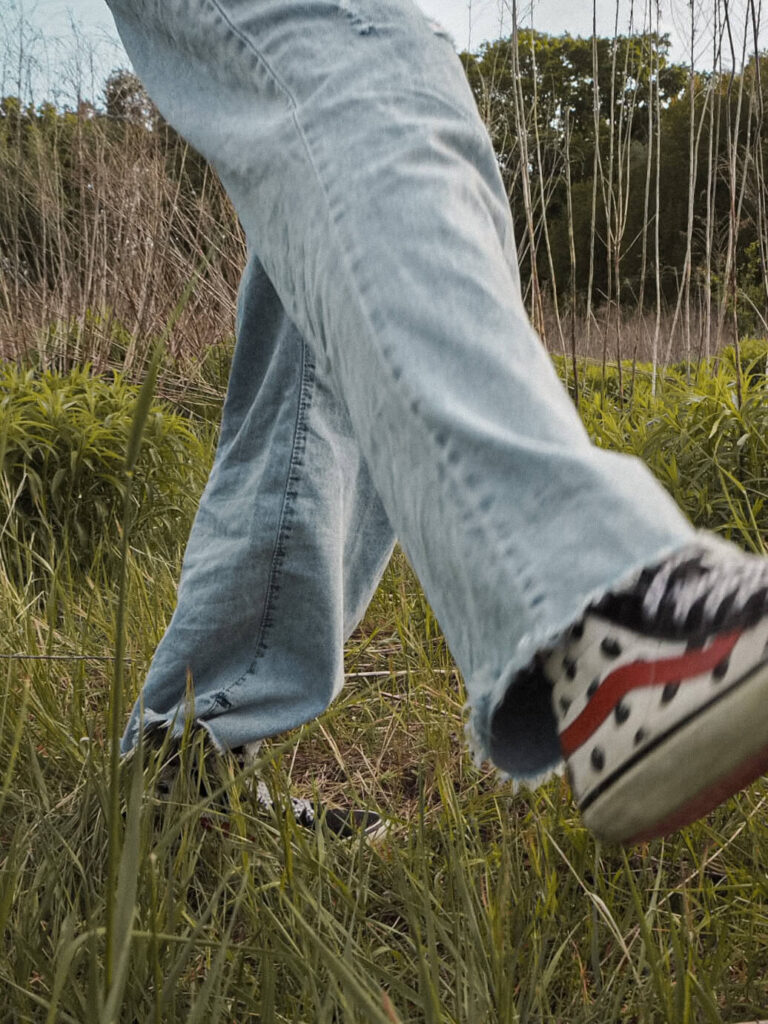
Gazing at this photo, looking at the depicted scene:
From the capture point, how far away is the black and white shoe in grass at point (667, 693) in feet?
1.50

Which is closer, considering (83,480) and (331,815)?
(331,815)

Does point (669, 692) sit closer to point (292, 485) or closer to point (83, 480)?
point (292, 485)

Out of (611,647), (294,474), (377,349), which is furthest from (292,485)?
(611,647)

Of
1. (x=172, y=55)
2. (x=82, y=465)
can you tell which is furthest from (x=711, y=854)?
(x=82, y=465)

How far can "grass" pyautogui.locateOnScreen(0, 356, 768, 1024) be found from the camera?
0.58 m

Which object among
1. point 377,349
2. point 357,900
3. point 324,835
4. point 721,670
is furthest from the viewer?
point 324,835

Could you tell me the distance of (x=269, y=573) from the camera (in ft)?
3.22

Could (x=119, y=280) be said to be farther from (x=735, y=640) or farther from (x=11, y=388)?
(x=735, y=640)

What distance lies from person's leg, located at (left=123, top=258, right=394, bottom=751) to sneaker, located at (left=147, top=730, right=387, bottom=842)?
24 millimetres

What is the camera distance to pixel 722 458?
1.84 meters

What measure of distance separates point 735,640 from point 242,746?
2.12 feet

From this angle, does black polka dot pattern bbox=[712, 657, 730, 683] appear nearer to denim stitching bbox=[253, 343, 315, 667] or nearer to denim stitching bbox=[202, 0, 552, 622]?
denim stitching bbox=[202, 0, 552, 622]

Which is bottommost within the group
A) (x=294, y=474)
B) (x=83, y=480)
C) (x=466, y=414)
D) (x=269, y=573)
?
(x=83, y=480)

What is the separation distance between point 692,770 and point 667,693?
4cm
